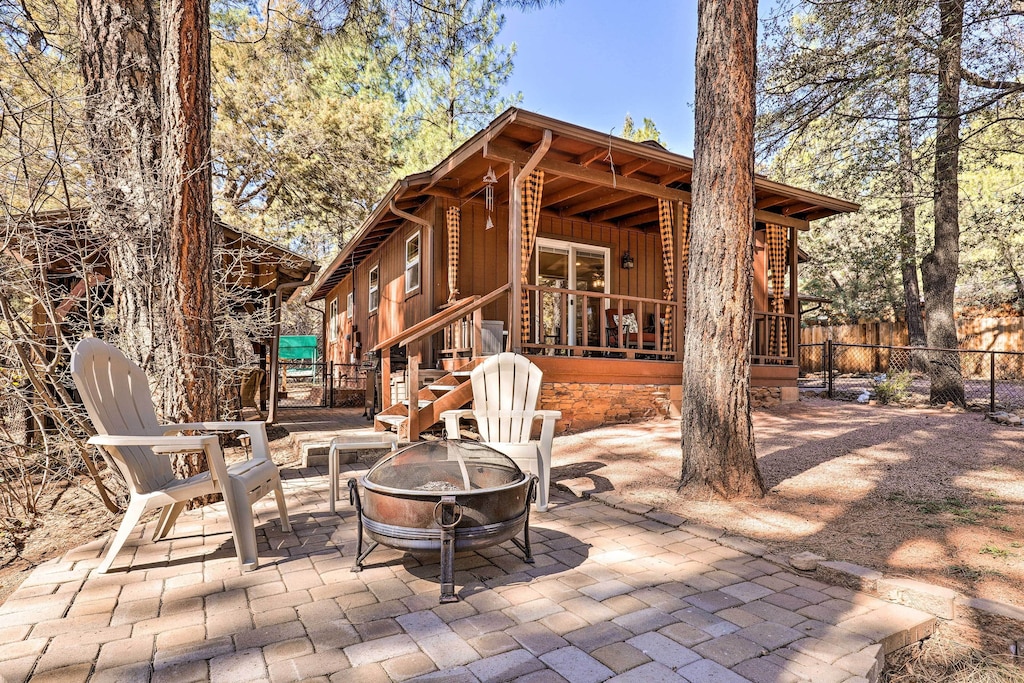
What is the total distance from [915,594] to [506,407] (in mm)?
2762

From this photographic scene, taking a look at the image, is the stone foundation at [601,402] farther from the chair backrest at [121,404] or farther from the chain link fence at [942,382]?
the chair backrest at [121,404]

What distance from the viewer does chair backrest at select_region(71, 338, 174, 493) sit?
2.66 meters

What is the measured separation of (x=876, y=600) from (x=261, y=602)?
8.59 ft

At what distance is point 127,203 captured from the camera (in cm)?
406

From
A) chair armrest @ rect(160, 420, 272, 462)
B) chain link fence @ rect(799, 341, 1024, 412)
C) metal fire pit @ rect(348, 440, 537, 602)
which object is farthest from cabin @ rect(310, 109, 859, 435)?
metal fire pit @ rect(348, 440, 537, 602)

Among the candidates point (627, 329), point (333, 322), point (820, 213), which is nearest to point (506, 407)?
point (627, 329)

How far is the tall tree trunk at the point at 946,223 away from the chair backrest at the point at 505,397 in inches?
277

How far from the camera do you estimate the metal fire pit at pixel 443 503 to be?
246 centimetres

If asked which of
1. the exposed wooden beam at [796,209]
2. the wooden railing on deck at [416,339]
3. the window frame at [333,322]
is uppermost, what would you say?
the exposed wooden beam at [796,209]

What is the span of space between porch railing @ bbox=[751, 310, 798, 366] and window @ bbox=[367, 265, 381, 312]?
23.2 feet

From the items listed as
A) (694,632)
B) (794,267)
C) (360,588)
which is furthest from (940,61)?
(360,588)

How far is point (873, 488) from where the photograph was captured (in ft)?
13.3

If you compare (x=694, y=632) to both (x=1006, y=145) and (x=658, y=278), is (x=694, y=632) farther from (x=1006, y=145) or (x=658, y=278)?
(x=1006, y=145)

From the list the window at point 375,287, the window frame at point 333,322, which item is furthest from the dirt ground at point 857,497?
the window frame at point 333,322
